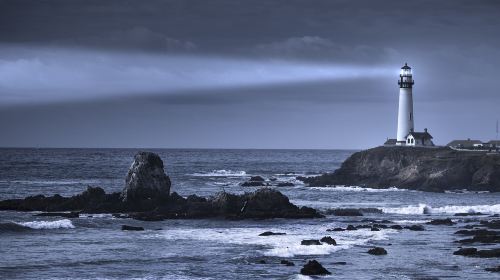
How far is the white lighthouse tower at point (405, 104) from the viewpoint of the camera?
11575cm

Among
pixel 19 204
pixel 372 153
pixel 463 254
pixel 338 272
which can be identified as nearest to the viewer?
pixel 338 272

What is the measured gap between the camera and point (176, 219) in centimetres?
5978

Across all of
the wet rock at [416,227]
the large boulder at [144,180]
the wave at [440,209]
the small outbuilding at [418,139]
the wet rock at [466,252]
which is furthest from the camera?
the small outbuilding at [418,139]

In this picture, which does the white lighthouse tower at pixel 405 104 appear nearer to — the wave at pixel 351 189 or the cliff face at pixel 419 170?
the cliff face at pixel 419 170

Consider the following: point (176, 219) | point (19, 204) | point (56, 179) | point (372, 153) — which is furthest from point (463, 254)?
point (56, 179)

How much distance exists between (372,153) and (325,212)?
4529 centimetres

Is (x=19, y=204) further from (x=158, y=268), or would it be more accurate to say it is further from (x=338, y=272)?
(x=338, y=272)

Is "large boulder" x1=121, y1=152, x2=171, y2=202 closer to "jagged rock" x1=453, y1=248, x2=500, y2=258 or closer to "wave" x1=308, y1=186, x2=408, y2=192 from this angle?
"jagged rock" x1=453, y1=248, x2=500, y2=258

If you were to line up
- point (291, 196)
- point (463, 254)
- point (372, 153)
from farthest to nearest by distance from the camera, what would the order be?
1. point (372, 153)
2. point (291, 196)
3. point (463, 254)

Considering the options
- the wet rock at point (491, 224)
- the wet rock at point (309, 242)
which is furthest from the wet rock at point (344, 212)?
the wet rock at point (309, 242)

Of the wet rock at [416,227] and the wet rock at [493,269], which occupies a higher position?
the wet rock at [416,227]

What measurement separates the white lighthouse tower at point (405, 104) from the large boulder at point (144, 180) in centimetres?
5947

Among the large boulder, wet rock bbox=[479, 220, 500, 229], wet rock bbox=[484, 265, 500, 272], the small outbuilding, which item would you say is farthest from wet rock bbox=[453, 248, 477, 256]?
the small outbuilding

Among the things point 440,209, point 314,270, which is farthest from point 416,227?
point 314,270
